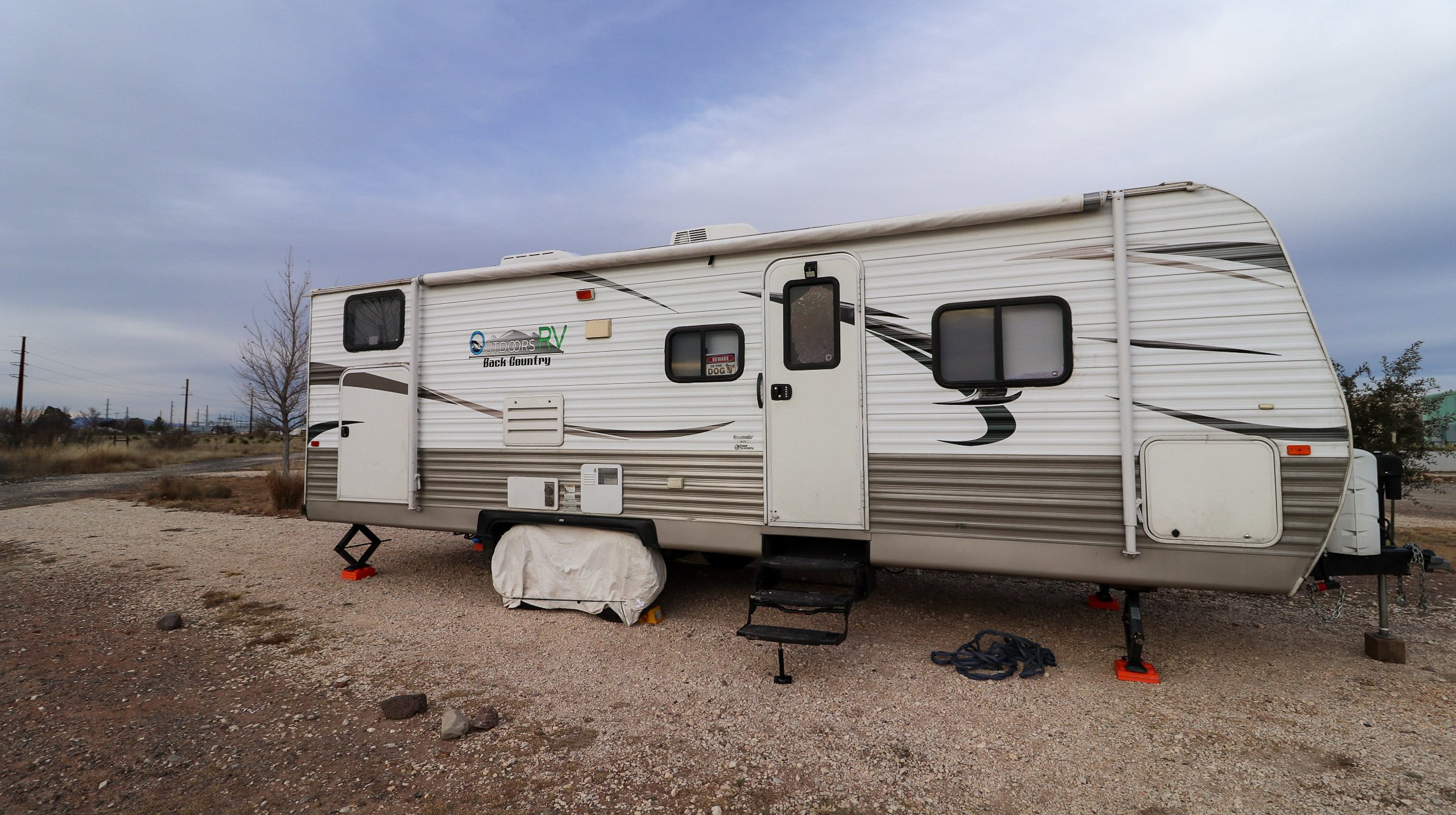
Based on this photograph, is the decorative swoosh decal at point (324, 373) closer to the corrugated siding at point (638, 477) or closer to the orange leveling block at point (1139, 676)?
the corrugated siding at point (638, 477)

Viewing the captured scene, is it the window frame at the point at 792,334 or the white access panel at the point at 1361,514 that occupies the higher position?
the window frame at the point at 792,334

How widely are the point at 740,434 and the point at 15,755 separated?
413cm

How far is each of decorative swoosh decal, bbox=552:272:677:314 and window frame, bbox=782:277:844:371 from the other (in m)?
0.89

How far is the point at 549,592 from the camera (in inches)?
211

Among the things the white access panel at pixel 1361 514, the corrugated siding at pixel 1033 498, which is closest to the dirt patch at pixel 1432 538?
the white access panel at pixel 1361 514

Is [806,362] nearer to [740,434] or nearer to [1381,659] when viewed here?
[740,434]

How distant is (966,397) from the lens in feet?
13.6

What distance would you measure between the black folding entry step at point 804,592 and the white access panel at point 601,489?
1.26 metres

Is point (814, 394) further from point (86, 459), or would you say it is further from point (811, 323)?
point (86, 459)

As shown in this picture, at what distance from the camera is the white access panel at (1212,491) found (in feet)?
11.7

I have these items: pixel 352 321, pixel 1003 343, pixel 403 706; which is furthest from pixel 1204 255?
pixel 352 321

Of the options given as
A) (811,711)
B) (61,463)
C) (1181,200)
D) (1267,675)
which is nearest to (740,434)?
(811,711)

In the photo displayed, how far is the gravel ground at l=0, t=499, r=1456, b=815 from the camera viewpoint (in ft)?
9.25

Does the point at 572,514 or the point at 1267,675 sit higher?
the point at 572,514
